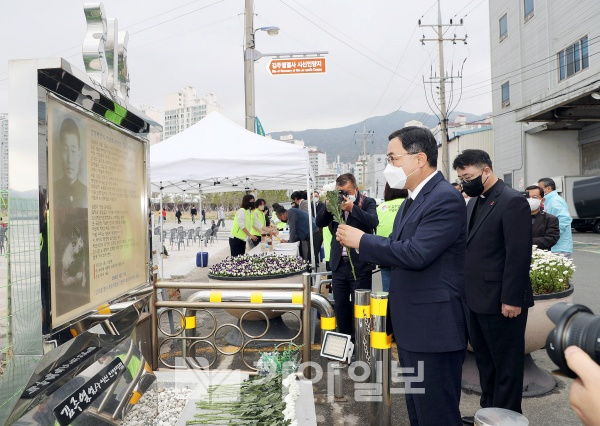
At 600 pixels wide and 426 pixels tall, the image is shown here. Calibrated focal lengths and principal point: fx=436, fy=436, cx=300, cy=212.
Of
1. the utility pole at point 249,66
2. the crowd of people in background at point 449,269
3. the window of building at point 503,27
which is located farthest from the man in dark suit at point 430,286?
the window of building at point 503,27

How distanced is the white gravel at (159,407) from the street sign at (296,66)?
29.5 ft

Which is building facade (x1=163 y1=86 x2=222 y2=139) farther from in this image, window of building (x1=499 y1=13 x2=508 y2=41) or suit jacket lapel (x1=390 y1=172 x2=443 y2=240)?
suit jacket lapel (x1=390 y1=172 x2=443 y2=240)

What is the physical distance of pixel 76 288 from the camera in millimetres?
1951

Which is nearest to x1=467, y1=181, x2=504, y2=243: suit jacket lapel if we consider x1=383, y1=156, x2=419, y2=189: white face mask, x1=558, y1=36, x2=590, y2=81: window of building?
x1=383, y1=156, x2=419, y2=189: white face mask

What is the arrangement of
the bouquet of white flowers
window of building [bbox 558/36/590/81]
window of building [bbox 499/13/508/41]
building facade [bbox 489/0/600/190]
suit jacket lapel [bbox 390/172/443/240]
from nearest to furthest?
suit jacket lapel [bbox 390/172/443/240] < the bouquet of white flowers < building facade [bbox 489/0/600/190] < window of building [bbox 558/36/590/81] < window of building [bbox 499/13/508/41]

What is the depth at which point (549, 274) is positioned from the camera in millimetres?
3936

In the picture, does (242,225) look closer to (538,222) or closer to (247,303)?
(538,222)

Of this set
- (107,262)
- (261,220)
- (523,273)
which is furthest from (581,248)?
(107,262)

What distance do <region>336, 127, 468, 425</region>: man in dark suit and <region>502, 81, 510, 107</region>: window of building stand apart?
25.0 meters

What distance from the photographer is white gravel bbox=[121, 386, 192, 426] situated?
262 cm

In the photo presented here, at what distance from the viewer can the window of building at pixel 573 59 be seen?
60.5 ft

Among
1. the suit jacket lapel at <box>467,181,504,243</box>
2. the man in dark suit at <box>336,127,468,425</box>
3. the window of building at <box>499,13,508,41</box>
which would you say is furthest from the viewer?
the window of building at <box>499,13,508,41</box>

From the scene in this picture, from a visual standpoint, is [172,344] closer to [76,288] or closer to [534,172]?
[76,288]

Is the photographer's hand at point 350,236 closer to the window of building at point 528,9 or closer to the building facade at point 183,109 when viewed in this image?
the window of building at point 528,9
